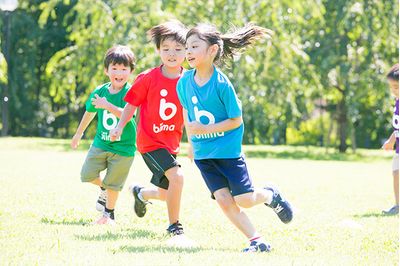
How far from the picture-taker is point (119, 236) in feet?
17.2

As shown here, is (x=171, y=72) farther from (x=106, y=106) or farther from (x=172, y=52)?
(x=106, y=106)

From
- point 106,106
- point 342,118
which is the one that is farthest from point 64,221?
point 342,118

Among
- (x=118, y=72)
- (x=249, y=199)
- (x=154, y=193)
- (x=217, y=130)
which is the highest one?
(x=118, y=72)

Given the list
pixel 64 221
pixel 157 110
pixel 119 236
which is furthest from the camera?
pixel 64 221

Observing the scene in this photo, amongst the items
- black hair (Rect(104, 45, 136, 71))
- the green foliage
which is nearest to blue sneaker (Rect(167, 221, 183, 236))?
black hair (Rect(104, 45, 136, 71))

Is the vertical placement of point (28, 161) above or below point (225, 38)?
below

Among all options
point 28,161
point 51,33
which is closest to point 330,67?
point 28,161

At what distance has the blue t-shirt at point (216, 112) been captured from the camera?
190 inches

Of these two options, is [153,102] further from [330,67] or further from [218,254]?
[330,67]

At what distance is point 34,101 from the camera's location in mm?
32719

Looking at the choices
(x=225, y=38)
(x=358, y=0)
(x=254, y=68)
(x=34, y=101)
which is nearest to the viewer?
(x=225, y=38)

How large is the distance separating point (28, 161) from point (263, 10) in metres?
8.78

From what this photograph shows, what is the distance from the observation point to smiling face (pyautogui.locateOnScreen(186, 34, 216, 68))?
494cm

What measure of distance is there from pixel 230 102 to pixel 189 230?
1414 mm
